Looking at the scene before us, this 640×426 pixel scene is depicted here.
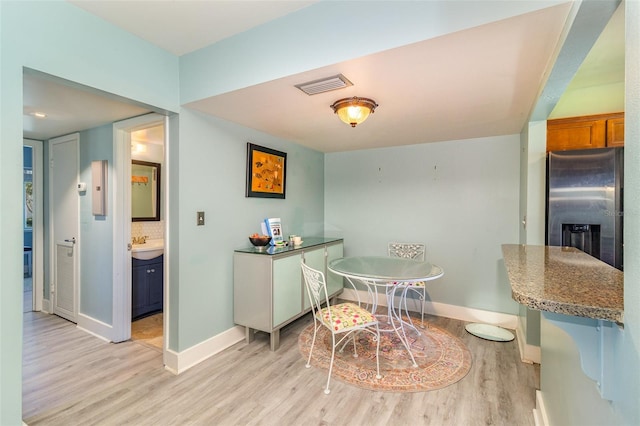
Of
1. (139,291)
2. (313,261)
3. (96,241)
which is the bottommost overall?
(139,291)

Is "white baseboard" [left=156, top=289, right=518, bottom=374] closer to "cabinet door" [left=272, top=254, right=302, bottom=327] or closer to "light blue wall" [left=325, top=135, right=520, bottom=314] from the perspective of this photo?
"light blue wall" [left=325, top=135, right=520, bottom=314]

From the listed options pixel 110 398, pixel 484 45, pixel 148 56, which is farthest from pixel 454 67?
pixel 110 398

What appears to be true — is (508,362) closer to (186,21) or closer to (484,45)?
(484,45)

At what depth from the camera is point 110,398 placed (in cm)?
206

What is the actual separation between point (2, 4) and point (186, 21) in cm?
85

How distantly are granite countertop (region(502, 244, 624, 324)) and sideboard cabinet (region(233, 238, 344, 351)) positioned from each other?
186 cm

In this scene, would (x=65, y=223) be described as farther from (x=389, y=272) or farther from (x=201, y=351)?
(x=389, y=272)

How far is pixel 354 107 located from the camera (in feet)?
7.15

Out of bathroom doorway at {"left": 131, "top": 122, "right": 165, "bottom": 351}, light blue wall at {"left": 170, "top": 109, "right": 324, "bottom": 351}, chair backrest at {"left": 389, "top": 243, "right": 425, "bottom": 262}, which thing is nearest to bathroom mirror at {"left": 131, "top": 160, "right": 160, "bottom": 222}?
bathroom doorway at {"left": 131, "top": 122, "right": 165, "bottom": 351}

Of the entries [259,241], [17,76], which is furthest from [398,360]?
[17,76]

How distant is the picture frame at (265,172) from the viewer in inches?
120

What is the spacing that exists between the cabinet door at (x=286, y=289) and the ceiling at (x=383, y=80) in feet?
4.47

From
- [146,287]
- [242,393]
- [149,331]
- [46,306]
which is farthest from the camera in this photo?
[46,306]

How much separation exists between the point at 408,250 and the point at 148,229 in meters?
3.50
